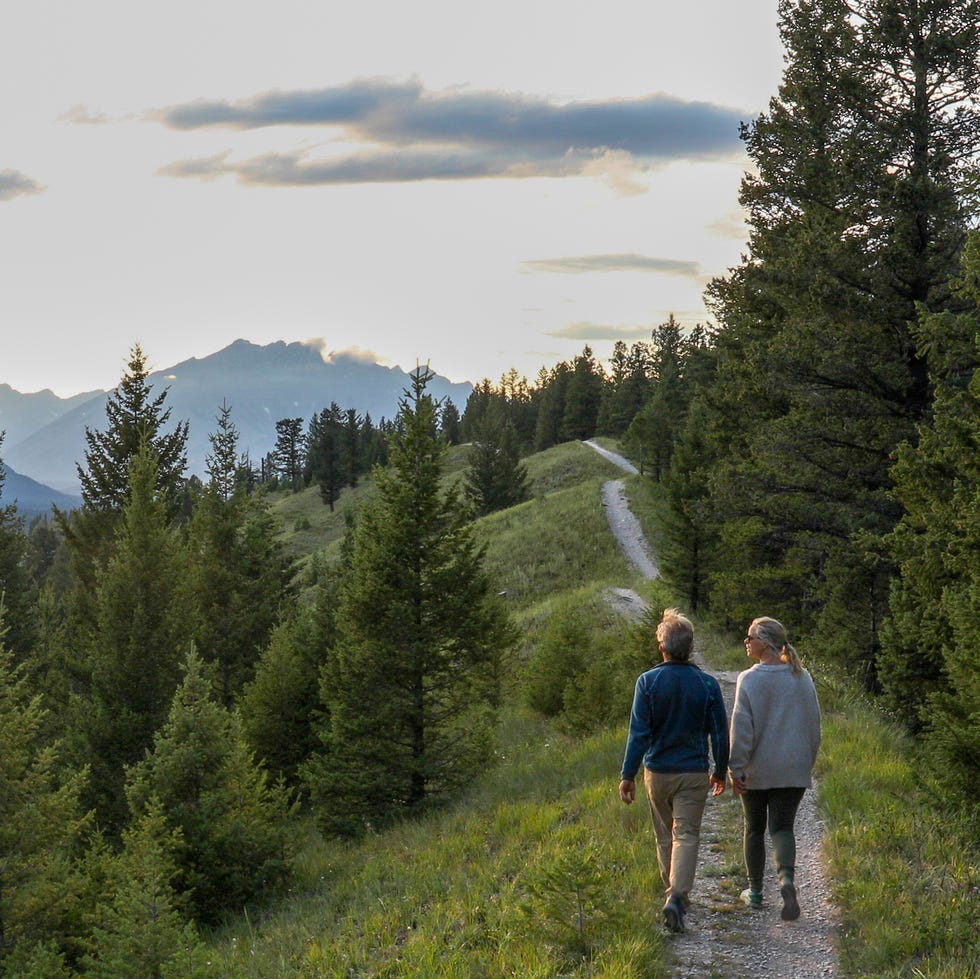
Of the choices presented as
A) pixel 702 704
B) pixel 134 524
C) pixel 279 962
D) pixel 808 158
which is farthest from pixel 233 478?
pixel 702 704

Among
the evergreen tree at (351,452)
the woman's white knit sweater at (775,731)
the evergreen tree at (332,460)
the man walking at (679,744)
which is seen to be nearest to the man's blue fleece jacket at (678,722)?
Result: the man walking at (679,744)

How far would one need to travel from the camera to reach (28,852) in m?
10.3

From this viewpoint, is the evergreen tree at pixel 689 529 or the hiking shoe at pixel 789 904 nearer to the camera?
the hiking shoe at pixel 789 904

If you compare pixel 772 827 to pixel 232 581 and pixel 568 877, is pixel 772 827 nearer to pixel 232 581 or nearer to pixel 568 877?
pixel 568 877

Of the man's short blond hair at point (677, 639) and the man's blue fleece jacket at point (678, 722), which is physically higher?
the man's short blond hair at point (677, 639)

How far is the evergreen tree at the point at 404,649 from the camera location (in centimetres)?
1325

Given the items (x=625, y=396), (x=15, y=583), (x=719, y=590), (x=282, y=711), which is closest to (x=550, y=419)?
(x=625, y=396)

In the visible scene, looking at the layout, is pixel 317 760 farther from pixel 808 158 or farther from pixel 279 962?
pixel 808 158

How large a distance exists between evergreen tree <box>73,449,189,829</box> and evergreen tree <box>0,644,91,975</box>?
6097mm

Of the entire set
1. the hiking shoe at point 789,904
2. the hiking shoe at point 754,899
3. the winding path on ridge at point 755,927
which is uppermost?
the hiking shoe at point 789,904

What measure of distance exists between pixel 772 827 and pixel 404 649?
25.6 feet

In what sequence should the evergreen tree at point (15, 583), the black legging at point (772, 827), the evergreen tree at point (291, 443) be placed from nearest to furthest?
the black legging at point (772, 827), the evergreen tree at point (15, 583), the evergreen tree at point (291, 443)

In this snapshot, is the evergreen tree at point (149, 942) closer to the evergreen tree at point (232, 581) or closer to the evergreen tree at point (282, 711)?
the evergreen tree at point (282, 711)

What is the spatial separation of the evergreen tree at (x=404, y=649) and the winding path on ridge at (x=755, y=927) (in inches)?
224
